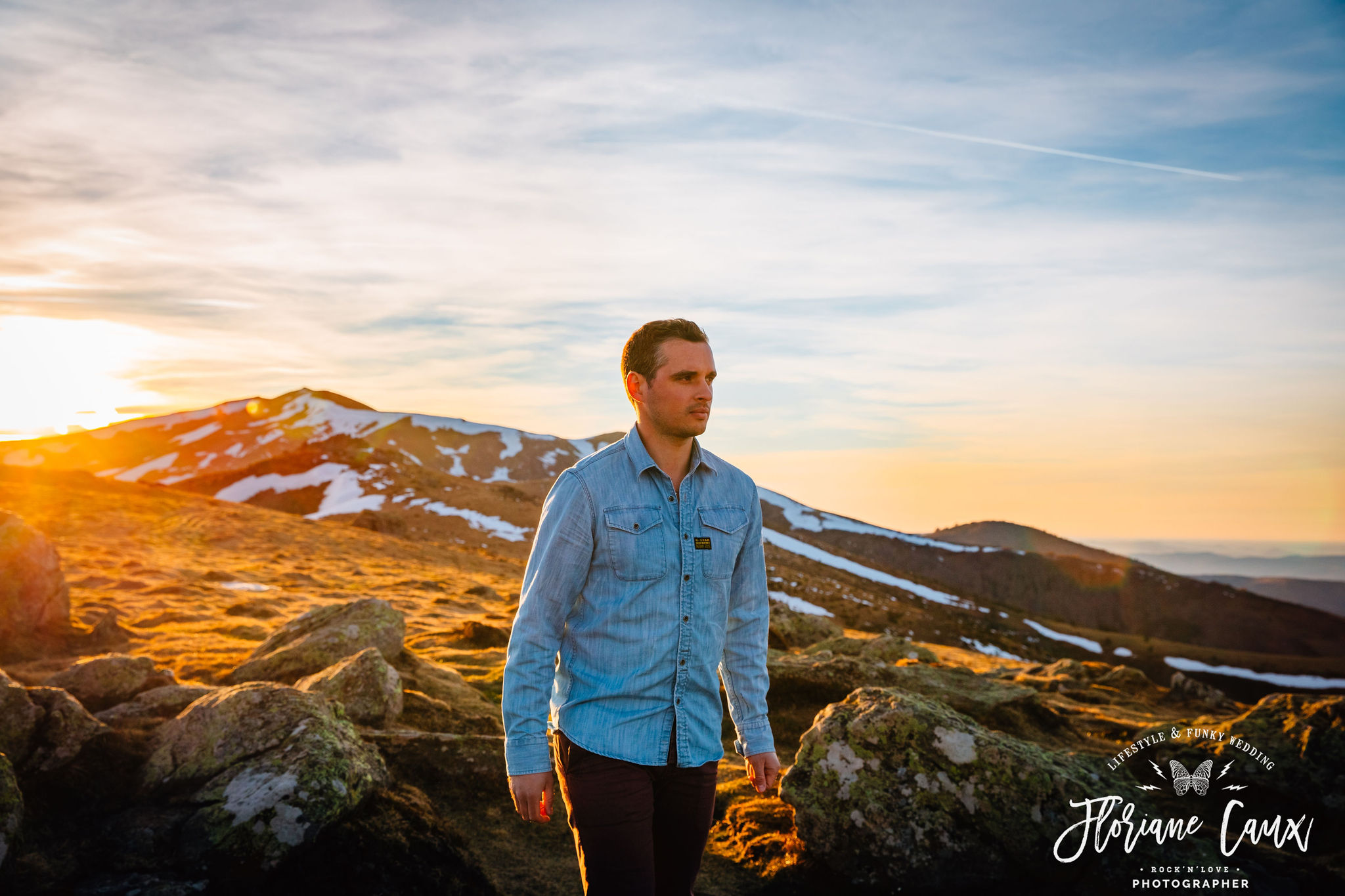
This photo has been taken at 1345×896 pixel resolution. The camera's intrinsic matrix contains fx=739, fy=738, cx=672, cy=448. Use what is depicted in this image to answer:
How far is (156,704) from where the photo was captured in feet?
Result: 24.5

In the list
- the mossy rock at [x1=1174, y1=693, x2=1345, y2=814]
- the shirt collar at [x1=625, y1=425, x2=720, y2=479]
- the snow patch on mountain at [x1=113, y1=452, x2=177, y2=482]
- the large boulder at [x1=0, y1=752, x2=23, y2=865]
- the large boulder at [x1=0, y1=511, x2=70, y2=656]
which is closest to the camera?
the shirt collar at [x1=625, y1=425, x2=720, y2=479]

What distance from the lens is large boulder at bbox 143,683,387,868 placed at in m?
5.09

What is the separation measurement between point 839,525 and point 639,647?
146574 millimetres

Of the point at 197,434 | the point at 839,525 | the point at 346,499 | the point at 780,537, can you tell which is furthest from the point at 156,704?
the point at 197,434

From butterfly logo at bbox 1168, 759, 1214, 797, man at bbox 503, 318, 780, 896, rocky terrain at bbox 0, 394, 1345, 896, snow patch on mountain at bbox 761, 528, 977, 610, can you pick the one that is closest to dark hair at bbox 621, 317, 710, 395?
man at bbox 503, 318, 780, 896

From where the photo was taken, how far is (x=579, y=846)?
321cm

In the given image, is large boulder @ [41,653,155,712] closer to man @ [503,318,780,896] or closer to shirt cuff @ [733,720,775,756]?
man @ [503,318,780,896]

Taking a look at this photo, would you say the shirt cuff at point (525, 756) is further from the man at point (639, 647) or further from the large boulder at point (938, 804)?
the large boulder at point (938, 804)

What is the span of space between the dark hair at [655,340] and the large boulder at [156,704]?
6.38 metres

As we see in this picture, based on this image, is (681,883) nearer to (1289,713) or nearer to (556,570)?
(556,570)

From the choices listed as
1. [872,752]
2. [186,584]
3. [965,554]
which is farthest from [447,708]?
[965,554]

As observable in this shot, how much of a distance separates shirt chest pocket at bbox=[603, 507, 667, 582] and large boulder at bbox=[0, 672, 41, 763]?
18.6ft

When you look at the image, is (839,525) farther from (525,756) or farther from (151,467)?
(525,756)

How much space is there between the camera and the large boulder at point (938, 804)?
224 inches
